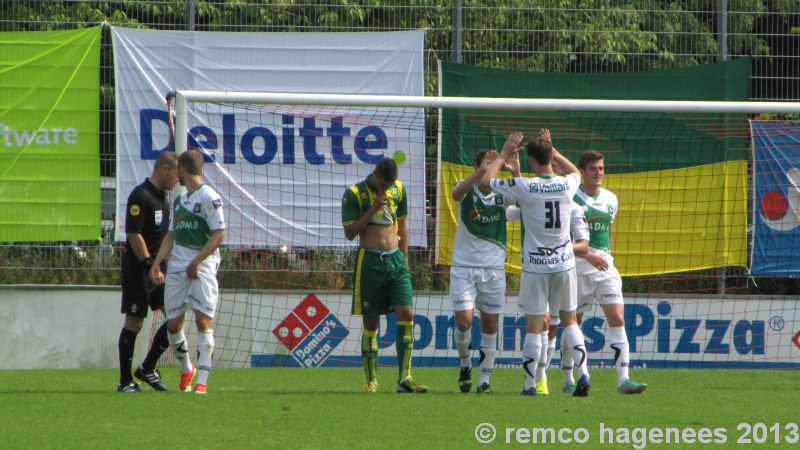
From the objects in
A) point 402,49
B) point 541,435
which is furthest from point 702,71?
point 541,435

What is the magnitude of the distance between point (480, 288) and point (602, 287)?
3.48 ft

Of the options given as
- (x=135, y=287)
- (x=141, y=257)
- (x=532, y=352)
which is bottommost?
(x=532, y=352)

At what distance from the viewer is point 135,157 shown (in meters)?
13.3

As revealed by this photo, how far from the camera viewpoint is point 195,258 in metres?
8.88

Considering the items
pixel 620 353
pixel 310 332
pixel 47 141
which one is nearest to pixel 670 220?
pixel 310 332

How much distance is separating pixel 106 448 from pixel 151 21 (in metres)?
8.63

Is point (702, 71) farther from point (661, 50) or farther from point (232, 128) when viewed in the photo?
point (232, 128)

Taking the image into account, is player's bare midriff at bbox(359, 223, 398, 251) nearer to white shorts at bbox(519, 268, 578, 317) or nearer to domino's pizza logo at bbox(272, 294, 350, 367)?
white shorts at bbox(519, 268, 578, 317)

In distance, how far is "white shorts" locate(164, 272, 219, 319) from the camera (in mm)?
8930

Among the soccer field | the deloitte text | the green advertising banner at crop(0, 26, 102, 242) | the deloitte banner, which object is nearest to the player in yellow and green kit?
the soccer field

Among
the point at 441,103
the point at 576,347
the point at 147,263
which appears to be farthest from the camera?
the point at 441,103

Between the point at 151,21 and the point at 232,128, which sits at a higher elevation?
the point at 151,21

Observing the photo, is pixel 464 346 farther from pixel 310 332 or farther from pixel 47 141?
pixel 47 141

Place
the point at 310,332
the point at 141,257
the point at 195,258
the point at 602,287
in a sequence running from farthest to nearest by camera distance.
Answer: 1. the point at 310,332
2. the point at 141,257
3. the point at 602,287
4. the point at 195,258
